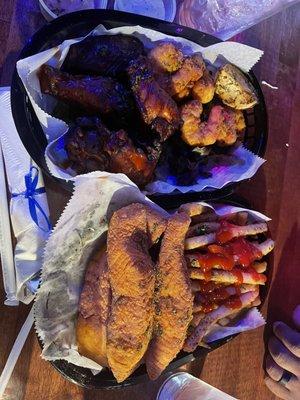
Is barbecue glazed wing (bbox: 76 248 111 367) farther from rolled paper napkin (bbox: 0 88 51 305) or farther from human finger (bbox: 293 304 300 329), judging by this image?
human finger (bbox: 293 304 300 329)

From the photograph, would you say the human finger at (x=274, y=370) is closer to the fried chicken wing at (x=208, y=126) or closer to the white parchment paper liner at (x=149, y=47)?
the white parchment paper liner at (x=149, y=47)

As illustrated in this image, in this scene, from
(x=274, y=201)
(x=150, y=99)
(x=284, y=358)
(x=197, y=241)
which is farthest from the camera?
(x=274, y=201)

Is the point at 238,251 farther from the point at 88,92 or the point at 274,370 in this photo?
the point at 88,92

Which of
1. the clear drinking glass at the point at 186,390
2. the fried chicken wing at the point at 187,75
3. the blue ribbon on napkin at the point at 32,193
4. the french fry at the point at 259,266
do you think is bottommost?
the clear drinking glass at the point at 186,390

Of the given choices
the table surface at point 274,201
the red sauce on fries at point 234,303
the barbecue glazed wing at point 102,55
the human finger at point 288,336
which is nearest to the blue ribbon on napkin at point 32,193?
the barbecue glazed wing at point 102,55

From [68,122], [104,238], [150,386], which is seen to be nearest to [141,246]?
[104,238]

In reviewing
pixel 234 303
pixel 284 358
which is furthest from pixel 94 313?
pixel 284 358

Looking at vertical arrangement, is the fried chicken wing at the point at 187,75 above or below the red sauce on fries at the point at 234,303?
above
